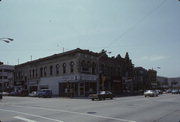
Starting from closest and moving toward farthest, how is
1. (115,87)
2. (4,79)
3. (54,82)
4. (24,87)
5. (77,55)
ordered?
1. (77,55)
2. (54,82)
3. (115,87)
4. (24,87)
5. (4,79)

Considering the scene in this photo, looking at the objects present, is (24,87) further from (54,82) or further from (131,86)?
(131,86)

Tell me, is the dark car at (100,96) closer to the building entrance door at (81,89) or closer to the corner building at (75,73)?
the corner building at (75,73)

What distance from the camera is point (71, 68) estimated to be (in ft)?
166

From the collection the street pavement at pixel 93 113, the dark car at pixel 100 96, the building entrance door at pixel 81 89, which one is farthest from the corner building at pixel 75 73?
the street pavement at pixel 93 113

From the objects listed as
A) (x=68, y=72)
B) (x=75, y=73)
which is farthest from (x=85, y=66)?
(x=68, y=72)

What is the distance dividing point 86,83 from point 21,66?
27303mm

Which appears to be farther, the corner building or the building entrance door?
the building entrance door

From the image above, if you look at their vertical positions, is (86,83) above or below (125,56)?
below

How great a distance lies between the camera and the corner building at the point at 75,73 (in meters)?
49.2

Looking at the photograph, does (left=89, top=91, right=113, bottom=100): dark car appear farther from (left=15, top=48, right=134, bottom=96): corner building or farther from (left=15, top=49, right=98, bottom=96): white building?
(left=15, top=49, right=98, bottom=96): white building

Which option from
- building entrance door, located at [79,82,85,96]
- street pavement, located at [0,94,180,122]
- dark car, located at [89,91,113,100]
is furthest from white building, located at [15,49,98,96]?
street pavement, located at [0,94,180,122]

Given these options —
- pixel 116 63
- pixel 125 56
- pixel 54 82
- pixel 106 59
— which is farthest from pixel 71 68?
pixel 125 56

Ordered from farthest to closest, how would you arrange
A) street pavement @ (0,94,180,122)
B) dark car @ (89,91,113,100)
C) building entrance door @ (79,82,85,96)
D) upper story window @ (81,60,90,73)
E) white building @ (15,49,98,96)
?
upper story window @ (81,60,90,73) < building entrance door @ (79,82,85,96) < white building @ (15,49,98,96) < dark car @ (89,91,113,100) < street pavement @ (0,94,180,122)

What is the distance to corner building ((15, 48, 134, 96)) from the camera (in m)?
49.2
